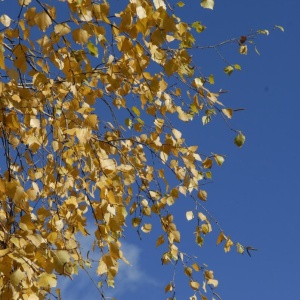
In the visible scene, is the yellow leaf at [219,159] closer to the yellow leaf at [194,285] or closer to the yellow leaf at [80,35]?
the yellow leaf at [194,285]

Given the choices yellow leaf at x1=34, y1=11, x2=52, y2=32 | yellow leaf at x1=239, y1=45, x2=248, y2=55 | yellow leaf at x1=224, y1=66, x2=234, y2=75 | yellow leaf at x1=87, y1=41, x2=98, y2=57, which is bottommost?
yellow leaf at x1=34, y1=11, x2=52, y2=32

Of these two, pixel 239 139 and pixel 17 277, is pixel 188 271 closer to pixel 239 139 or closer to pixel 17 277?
pixel 239 139

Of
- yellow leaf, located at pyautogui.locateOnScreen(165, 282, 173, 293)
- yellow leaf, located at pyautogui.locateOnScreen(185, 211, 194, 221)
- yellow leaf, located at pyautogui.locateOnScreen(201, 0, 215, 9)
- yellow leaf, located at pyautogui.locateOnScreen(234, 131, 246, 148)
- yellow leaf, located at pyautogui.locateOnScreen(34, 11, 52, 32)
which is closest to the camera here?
yellow leaf, located at pyautogui.locateOnScreen(34, 11, 52, 32)

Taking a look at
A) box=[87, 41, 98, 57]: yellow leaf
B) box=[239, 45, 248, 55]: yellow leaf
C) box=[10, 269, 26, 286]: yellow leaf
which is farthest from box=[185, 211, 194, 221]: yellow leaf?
box=[10, 269, 26, 286]: yellow leaf

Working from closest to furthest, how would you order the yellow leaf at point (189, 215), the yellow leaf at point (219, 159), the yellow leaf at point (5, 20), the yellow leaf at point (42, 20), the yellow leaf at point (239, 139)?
1. the yellow leaf at point (42, 20)
2. the yellow leaf at point (5, 20)
3. the yellow leaf at point (239, 139)
4. the yellow leaf at point (219, 159)
5. the yellow leaf at point (189, 215)

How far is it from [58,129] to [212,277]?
113cm

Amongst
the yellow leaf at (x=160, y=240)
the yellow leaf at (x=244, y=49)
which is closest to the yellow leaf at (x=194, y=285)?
the yellow leaf at (x=160, y=240)

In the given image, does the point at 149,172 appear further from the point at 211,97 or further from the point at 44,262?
the point at 44,262

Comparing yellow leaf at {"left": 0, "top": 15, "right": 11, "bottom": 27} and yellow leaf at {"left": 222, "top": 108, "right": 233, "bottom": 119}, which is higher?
yellow leaf at {"left": 222, "top": 108, "right": 233, "bottom": 119}

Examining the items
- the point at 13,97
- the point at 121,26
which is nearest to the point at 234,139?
the point at 121,26

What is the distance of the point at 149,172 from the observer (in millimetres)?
2725

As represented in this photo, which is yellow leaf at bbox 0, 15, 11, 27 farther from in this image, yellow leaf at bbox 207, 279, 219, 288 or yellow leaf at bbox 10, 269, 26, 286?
yellow leaf at bbox 207, 279, 219, 288

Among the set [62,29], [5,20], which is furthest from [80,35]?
[5,20]

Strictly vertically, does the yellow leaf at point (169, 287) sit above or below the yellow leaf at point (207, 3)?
below
